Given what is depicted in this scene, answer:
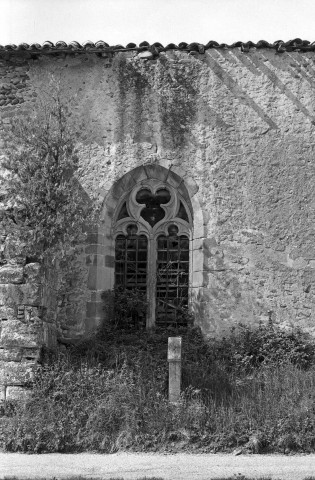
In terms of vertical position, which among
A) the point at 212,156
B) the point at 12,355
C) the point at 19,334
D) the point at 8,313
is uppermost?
the point at 212,156

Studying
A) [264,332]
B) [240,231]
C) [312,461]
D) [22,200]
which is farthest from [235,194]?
[312,461]

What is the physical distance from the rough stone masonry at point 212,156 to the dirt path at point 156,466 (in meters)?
3.72

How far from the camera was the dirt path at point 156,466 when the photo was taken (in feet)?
24.6

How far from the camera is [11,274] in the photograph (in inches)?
399

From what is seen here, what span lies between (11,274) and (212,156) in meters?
4.26

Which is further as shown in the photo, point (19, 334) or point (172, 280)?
point (172, 280)

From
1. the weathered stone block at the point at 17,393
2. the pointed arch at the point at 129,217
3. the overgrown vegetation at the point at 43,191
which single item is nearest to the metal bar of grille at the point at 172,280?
the pointed arch at the point at 129,217

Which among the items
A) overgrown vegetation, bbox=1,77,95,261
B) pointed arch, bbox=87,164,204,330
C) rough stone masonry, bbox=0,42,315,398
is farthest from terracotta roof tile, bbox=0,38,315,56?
pointed arch, bbox=87,164,204,330

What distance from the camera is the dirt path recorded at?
748 centimetres

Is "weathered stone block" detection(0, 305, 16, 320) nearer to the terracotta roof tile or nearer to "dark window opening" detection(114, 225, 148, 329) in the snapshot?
"dark window opening" detection(114, 225, 148, 329)

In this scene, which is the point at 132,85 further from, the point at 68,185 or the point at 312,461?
the point at 312,461

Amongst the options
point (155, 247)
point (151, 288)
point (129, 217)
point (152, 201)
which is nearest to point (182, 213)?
point (152, 201)

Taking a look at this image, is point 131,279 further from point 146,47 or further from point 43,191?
point 146,47

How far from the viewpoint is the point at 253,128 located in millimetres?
12320
